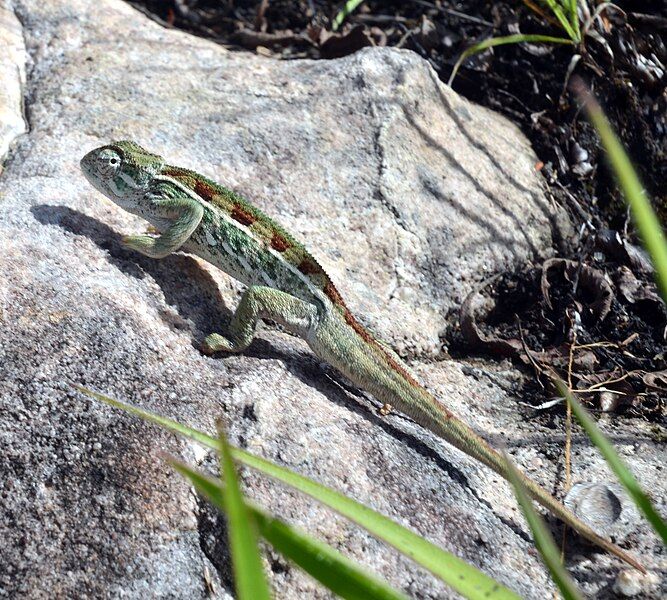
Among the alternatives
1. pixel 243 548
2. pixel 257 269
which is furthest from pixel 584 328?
pixel 243 548

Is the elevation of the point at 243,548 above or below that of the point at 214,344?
above

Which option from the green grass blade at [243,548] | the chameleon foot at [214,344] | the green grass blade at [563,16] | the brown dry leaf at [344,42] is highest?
the green grass blade at [563,16]

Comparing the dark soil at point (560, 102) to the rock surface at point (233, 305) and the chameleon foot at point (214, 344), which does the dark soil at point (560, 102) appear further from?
the chameleon foot at point (214, 344)

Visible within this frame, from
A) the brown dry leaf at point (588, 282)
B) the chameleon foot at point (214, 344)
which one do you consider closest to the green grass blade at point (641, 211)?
the chameleon foot at point (214, 344)

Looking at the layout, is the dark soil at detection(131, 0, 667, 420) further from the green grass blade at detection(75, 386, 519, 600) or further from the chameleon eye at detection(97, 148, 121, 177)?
the green grass blade at detection(75, 386, 519, 600)

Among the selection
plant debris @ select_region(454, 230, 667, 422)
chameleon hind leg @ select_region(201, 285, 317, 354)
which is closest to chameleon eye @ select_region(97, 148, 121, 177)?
chameleon hind leg @ select_region(201, 285, 317, 354)

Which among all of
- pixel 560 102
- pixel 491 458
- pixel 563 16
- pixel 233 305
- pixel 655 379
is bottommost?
pixel 233 305

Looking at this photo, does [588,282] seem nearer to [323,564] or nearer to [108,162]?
[108,162]
